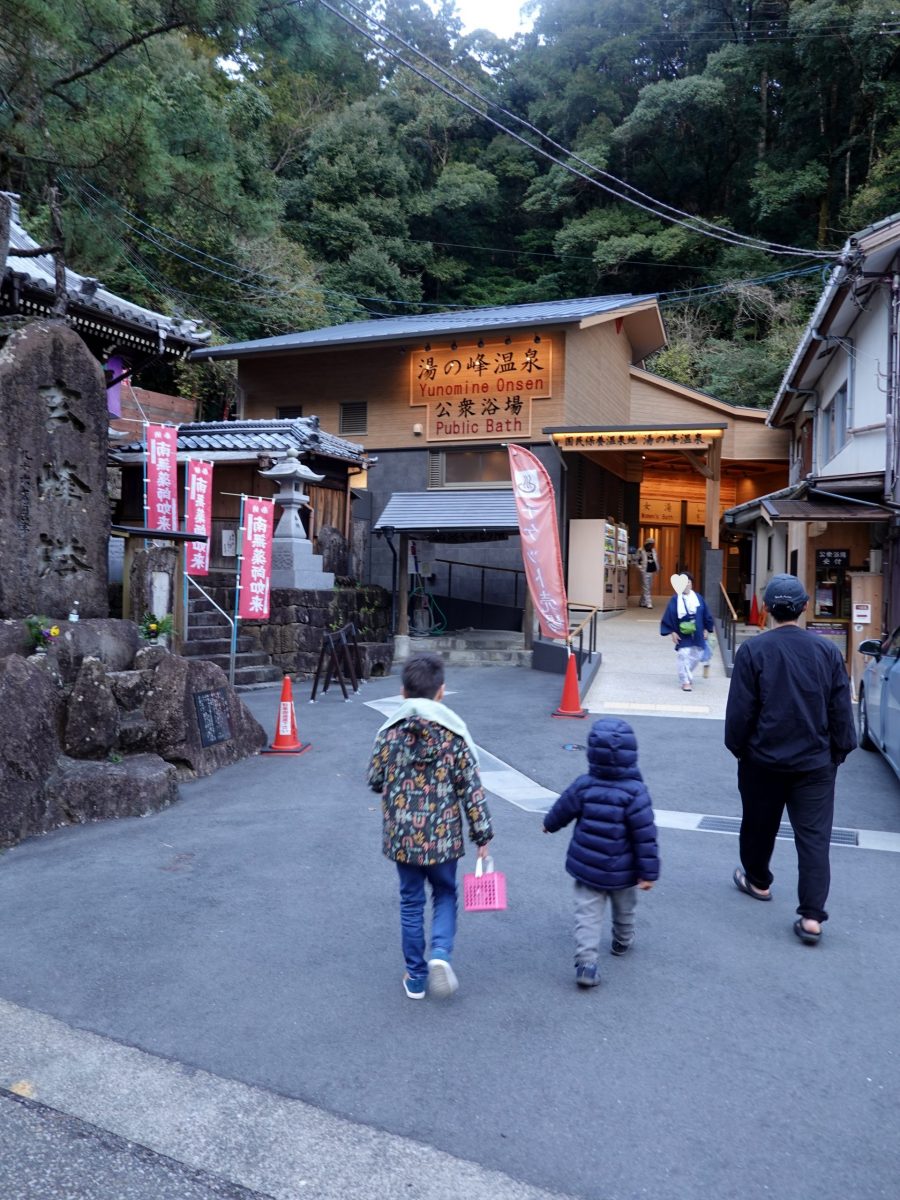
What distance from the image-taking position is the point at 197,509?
14133mm

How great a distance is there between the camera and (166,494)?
14336mm

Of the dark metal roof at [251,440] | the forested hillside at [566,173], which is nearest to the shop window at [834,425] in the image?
the forested hillside at [566,173]

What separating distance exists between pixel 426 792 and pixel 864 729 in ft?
25.2

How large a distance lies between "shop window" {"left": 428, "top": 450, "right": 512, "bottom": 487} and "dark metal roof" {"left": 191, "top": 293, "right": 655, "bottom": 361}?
2.94 meters

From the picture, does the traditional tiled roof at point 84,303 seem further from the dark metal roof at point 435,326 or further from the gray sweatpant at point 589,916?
the gray sweatpant at point 589,916

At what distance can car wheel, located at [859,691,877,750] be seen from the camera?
380 inches

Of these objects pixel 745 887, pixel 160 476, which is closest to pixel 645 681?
pixel 160 476

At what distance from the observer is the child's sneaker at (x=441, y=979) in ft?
13.0

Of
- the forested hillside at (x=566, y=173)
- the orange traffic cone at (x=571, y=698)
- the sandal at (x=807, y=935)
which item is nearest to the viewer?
the sandal at (x=807, y=935)

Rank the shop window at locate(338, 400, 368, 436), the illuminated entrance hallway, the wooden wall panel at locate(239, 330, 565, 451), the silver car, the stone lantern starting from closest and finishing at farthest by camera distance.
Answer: the silver car < the illuminated entrance hallway < the stone lantern < the wooden wall panel at locate(239, 330, 565, 451) < the shop window at locate(338, 400, 368, 436)

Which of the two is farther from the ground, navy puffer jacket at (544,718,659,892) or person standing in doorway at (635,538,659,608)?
person standing in doorway at (635,538,659,608)

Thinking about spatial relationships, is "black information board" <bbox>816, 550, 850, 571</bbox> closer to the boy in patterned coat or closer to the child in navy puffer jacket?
the child in navy puffer jacket

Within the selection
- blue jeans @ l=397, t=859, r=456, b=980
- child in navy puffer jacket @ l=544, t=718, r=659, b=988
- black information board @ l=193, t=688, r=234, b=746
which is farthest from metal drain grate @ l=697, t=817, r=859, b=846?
black information board @ l=193, t=688, r=234, b=746

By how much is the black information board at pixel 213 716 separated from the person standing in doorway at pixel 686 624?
690 cm
